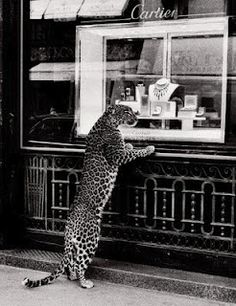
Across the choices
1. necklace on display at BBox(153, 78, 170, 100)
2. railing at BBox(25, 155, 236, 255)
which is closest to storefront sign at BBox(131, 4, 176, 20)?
necklace on display at BBox(153, 78, 170, 100)

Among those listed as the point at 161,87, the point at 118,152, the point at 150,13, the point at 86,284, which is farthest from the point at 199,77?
the point at 86,284

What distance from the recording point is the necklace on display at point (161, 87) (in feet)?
23.2

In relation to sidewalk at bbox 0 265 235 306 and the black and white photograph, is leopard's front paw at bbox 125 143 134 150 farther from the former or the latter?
sidewalk at bbox 0 265 235 306

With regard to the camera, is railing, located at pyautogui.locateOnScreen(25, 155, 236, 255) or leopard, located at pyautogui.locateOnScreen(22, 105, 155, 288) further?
railing, located at pyautogui.locateOnScreen(25, 155, 236, 255)

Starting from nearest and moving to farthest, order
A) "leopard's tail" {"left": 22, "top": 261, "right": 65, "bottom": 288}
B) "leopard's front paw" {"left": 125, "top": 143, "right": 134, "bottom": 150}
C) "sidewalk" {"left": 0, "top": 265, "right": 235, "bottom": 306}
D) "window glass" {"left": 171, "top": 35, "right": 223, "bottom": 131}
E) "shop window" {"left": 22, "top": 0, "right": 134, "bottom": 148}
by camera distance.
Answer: "sidewalk" {"left": 0, "top": 265, "right": 235, "bottom": 306}
"leopard's tail" {"left": 22, "top": 261, "right": 65, "bottom": 288}
"window glass" {"left": 171, "top": 35, "right": 223, "bottom": 131}
"leopard's front paw" {"left": 125, "top": 143, "right": 134, "bottom": 150}
"shop window" {"left": 22, "top": 0, "right": 134, "bottom": 148}

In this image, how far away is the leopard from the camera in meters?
6.58

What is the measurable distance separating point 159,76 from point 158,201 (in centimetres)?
140

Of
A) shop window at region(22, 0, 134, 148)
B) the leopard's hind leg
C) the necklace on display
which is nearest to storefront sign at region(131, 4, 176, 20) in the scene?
shop window at region(22, 0, 134, 148)

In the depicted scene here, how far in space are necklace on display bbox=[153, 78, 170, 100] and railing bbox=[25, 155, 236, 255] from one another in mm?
760

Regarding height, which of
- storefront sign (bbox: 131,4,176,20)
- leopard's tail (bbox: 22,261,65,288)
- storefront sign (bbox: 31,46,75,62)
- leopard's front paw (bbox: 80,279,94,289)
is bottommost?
leopard's front paw (bbox: 80,279,94,289)

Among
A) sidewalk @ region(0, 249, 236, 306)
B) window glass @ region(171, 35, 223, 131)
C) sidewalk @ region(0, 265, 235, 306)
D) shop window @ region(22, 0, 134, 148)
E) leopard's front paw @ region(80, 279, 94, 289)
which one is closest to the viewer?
sidewalk @ region(0, 265, 235, 306)

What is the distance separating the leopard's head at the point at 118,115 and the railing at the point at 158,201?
20.0 inches

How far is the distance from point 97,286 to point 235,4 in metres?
3.31

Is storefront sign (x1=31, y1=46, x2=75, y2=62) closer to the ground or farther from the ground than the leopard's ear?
farther from the ground
